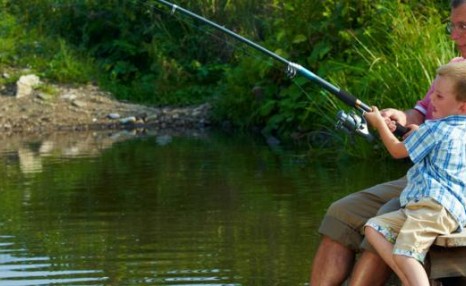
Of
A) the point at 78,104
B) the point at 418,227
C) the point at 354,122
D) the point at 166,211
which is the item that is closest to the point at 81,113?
the point at 78,104

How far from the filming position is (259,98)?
17859mm

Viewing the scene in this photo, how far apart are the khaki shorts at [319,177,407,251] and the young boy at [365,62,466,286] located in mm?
257

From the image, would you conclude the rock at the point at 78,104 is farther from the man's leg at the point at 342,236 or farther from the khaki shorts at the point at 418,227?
the khaki shorts at the point at 418,227

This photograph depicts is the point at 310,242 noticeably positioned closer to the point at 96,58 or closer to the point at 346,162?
the point at 346,162

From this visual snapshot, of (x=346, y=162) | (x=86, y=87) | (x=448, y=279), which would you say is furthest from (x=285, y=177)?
(x=86, y=87)

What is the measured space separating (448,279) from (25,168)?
27.8 feet

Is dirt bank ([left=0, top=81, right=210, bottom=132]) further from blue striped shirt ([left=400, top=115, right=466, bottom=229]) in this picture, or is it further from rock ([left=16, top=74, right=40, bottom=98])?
blue striped shirt ([left=400, top=115, right=466, bottom=229])

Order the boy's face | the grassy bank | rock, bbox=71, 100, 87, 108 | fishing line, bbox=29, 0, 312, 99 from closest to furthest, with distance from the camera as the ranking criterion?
the boy's face, the grassy bank, fishing line, bbox=29, 0, 312, 99, rock, bbox=71, 100, 87, 108

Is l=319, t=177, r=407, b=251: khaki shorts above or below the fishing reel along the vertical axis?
below

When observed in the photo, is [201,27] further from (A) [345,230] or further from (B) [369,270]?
(B) [369,270]

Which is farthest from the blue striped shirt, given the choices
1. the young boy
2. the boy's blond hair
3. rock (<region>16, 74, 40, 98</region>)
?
rock (<region>16, 74, 40, 98</region>)

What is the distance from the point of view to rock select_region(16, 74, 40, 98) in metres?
19.9

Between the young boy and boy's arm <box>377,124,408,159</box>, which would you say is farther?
boy's arm <box>377,124,408,159</box>

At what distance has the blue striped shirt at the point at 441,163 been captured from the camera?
5.36m
